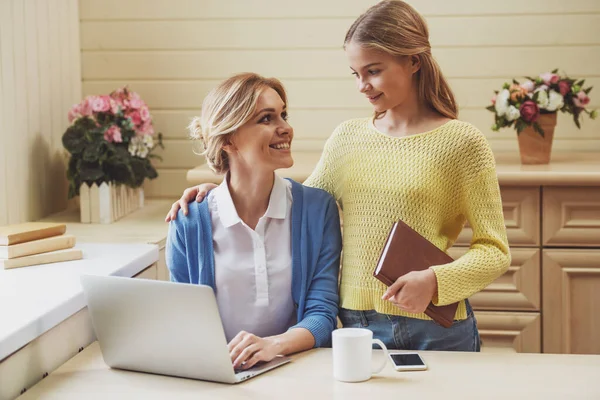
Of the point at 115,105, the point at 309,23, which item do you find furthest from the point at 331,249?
the point at 309,23

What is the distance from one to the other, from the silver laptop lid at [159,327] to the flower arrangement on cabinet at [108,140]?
1.39m

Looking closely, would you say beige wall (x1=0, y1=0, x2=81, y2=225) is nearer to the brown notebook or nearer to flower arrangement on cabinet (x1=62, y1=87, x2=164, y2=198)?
flower arrangement on cabinet (x1=62, y1=87, x2=164, y2=198)

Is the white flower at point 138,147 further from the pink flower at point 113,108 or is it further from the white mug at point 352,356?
the white mug at point 352,356

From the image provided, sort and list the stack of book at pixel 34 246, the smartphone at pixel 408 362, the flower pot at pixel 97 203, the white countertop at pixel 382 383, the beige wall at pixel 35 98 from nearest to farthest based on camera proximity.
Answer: the white countertop at pixel 382 383 → the smartphone at pixel 408 362 → the stack of book at pixel 34 246 → the beige wall at pixel 35 98 → the flower pot at pixel 97 203

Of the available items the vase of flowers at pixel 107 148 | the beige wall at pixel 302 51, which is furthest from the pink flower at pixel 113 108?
the beige wall at pixel 302 51

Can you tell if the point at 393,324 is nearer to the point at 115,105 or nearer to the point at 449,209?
the point at 449,209

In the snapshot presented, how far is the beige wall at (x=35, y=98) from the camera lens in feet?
8.89

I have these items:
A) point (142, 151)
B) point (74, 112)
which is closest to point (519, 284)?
point (142, 151)

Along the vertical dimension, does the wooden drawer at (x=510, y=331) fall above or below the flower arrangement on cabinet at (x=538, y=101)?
below

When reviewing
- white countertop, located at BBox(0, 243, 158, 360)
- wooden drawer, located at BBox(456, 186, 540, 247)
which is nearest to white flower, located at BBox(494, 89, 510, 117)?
wooden drawer, located at BBox(456, 186, 540, 247)

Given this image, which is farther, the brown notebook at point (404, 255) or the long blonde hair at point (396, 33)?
the long blonde hair at point (396, 33)

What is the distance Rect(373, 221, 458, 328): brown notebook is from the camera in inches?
65.4

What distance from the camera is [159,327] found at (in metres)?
1.55

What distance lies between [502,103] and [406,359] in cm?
151
